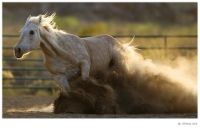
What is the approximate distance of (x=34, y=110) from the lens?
33.1 ft

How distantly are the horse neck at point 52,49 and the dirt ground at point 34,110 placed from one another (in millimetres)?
968

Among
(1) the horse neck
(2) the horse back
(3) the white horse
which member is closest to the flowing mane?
(3) the white horse

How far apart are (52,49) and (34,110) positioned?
6.09ft

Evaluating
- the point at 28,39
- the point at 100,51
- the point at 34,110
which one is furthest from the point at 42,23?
the point at 34,110

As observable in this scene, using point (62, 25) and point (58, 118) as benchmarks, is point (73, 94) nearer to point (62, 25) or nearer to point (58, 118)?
point (58, 118)

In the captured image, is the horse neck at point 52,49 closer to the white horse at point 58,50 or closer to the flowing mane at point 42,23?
the white horse at point 58,50

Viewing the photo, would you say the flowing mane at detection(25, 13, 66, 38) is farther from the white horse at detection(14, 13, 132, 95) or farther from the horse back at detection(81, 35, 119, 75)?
the horse back at detection(81, 35, 119, 75)

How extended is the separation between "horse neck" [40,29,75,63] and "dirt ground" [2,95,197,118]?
0.97 m

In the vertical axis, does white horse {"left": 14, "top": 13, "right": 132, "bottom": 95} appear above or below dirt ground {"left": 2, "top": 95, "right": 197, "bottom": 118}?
above

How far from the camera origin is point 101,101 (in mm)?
8391

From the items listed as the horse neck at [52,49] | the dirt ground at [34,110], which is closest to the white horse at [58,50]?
the horse neck at [52,49]

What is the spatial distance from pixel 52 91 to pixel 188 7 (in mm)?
22372

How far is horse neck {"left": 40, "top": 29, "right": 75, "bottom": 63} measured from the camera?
28.3 ft

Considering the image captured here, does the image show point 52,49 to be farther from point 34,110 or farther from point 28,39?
point 34,110
